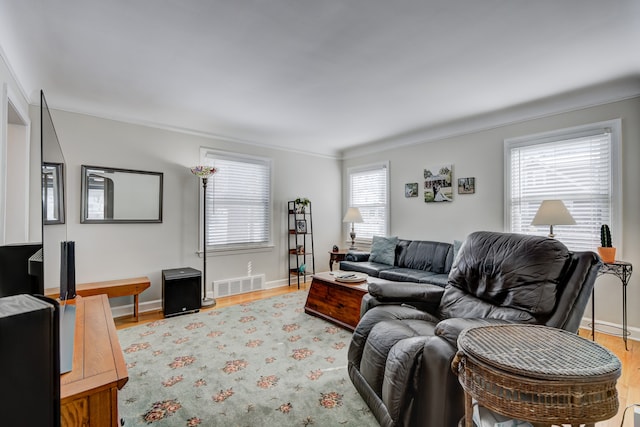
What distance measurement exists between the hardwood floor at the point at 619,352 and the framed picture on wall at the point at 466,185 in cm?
196

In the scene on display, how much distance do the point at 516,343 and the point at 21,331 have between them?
1.43 m

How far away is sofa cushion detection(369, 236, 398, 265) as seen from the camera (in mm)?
4629

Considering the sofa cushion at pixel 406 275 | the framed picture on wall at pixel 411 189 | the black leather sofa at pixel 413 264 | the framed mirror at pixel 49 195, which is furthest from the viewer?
the framed picture on wall at pixel 411 189

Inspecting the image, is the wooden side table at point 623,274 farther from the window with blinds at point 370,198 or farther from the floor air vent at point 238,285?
the floor air vent at point 238,285

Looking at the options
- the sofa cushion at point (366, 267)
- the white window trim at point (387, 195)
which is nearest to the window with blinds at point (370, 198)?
the white window trim at point (387, 195)

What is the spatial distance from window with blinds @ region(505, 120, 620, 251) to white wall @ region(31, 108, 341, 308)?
3.32m

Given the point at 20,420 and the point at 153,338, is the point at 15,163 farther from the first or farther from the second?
the point at 20,420

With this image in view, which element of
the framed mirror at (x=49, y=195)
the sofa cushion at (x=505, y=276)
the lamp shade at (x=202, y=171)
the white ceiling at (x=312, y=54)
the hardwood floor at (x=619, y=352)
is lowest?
the hardwood floor at (x=619, y=352)

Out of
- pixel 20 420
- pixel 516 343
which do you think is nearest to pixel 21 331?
pixel 20 420

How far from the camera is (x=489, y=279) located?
198 cm

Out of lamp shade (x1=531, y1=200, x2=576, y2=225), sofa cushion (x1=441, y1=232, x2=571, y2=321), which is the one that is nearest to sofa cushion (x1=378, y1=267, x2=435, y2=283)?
lamp shade (x1=531, y1=200, x2=576, y2=225)

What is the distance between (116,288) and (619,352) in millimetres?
4945

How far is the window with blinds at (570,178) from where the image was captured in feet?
10.3

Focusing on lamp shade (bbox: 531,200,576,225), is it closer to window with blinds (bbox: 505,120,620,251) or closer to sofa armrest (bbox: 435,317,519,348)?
window with blinds (bbox: 505,120,620,251)
